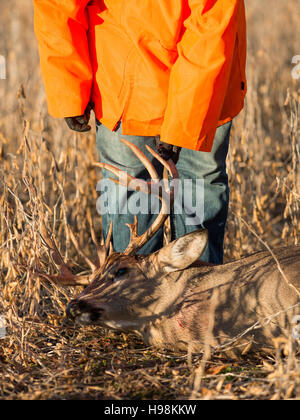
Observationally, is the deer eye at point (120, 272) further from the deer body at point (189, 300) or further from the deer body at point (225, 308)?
the deer body at point (225, 308)

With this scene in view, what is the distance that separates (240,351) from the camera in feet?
9.39

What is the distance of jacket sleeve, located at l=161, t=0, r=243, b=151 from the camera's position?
290 centimetres

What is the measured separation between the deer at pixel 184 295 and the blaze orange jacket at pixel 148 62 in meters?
0.29

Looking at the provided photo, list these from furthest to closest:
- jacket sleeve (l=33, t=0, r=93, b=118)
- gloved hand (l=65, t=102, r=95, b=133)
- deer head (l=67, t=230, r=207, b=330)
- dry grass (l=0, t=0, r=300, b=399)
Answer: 1. gloved hand (l=65, t=102, r=95, b=133)
2. jacket sleeve (l=33, t=0, r=93, b=118)
3. deer head (l=67, t=230, r=207, b=330)
4. dry grass (l=0, t=0, r=300, b=399)

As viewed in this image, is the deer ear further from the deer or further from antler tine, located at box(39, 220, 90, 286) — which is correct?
antler tine, located at box(39, 220, 90, 286)

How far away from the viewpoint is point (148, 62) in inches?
118

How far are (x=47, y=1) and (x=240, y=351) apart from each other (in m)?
1.95

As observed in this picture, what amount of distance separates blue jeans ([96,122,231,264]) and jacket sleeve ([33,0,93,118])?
0.87 ft

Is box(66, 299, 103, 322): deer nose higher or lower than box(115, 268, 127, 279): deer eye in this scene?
lower

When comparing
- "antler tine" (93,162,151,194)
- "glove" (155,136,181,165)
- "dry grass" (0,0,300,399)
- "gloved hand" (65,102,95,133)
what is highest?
"gloved hand" (65,102,95,133)

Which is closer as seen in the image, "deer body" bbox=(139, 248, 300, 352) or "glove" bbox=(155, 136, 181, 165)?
"deer body" bbox=(139, 248, 300, 352)

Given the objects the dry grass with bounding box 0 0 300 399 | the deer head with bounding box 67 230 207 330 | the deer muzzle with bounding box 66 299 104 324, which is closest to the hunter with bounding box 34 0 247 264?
the dry grass with bounding box 0 0 300 399

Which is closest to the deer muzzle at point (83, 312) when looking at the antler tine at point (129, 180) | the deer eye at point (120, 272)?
the deer eye at point (120, 272)

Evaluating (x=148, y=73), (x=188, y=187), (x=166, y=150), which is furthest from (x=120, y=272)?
(x=148, y=73)
